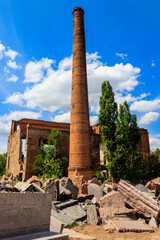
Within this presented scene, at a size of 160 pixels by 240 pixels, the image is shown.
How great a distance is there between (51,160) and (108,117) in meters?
6.71

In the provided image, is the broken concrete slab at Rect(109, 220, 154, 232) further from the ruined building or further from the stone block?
the ruined building

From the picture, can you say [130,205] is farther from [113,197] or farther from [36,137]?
[36,137]

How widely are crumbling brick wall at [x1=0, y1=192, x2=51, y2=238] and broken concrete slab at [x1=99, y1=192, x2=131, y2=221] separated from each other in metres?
3.65

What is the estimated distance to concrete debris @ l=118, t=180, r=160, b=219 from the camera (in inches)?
234

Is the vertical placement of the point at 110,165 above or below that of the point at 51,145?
below

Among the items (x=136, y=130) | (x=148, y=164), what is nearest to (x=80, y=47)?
(x=136, y=130)

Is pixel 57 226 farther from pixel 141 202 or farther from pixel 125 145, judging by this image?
pixel 125 145

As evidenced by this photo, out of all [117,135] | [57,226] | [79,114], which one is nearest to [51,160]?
[79,114]

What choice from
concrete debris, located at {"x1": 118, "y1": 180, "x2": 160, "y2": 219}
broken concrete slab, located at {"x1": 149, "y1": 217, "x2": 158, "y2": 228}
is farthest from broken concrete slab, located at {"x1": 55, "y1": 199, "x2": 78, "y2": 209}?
broken concrete slab, located at {"x1": 149, "y1": 217, "x2": 158, "y2": 228}

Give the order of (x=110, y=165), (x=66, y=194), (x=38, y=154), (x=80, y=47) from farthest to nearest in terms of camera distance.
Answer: (x=38, y=154)
(x=80, y=47)
(x=110, y=165)
(x=66, y=194)

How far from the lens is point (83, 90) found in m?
16.5

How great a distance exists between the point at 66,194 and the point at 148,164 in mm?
12397

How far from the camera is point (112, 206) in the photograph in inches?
246

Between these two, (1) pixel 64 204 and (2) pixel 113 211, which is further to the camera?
(1) pixel 64 204
